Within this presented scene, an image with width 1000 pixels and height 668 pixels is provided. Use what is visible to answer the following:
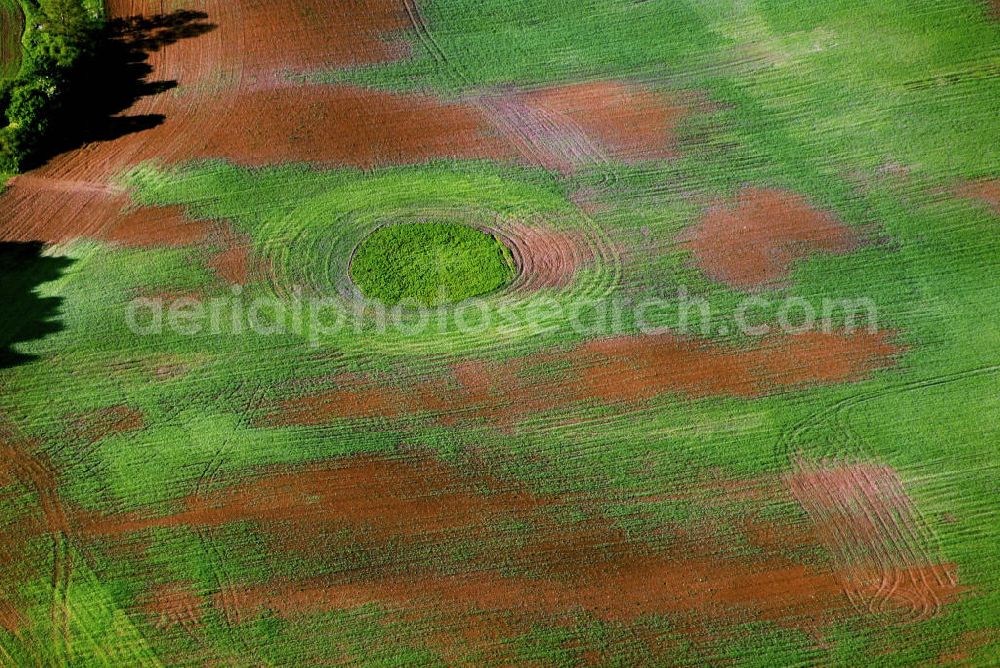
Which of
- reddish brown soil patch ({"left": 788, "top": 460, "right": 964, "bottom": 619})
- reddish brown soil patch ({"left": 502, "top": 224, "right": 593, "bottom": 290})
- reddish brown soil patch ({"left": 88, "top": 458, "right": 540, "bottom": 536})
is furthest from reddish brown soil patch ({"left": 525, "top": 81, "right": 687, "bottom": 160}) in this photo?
reddish brown soil patch ({"left": 88, "top": 458, "right": 540, "bottom": 536})

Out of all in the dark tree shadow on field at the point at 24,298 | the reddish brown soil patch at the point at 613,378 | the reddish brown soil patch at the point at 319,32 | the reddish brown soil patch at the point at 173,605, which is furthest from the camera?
the reddish brown soil patch at the point at 319,32

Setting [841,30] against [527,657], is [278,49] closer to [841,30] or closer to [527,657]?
[841,30]

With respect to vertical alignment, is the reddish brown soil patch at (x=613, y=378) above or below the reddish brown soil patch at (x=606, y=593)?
above

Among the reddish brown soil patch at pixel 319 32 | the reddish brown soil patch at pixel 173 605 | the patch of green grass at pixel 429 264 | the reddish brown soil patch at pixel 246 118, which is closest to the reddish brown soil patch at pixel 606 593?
the reddish brown soil patch at pixel 173 605

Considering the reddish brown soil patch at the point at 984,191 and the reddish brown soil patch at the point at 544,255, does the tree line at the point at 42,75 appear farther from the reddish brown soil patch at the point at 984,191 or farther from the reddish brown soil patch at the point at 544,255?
the reddish brown soil patch at the point at 984,191

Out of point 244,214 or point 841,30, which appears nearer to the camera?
point 244,214

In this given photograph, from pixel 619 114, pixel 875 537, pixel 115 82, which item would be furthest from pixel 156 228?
pixel 875 537

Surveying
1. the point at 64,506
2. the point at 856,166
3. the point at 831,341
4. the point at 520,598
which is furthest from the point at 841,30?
the point at 64,506
